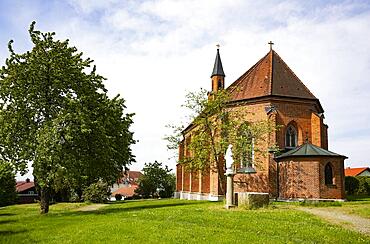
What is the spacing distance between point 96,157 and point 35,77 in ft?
21.0

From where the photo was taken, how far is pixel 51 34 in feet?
80.8

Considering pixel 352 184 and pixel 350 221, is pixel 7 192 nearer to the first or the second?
pixel 352 184

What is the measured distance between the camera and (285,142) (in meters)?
33.2

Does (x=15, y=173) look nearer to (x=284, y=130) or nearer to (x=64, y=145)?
(x=64, y=145)

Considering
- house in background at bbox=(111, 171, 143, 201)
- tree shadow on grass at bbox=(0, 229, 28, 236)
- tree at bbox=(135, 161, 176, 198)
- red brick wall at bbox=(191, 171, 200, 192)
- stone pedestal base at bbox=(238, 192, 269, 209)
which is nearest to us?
tree shadow on grass at bbox=(0, 229, 28, 236)

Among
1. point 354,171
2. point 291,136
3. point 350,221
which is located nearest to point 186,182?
point 291,136

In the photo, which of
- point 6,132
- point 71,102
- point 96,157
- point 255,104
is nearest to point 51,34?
point 71,102

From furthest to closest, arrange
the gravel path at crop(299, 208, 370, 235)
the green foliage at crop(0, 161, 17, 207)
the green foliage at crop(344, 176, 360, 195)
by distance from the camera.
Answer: the green foliage at crop(0, 161, 17, 207) < the green foliage at crop(344, 176, 360, 195) < the gravel path at crop(299, 208, 370, 235)

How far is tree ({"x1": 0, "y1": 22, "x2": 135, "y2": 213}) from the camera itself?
2286 centimetres

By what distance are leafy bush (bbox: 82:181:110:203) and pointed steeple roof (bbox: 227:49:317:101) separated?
64.2ft

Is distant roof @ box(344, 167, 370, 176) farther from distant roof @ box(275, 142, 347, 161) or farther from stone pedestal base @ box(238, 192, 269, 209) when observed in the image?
stone pedestal base @ box(238, 192, 269, 209)

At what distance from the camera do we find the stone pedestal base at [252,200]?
68.1 feet

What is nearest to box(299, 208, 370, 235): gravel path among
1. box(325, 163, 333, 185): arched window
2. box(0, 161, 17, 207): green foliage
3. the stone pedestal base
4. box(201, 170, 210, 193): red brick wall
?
the stone pedestal base

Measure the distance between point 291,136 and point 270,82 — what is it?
16.9ft
